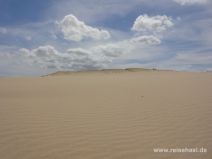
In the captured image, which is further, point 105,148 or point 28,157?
point 105,148

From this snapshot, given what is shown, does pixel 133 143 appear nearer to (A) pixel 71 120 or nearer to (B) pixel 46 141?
(B) pixel 46 141

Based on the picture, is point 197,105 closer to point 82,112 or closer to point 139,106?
point 139,106

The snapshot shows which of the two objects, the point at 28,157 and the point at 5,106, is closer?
the point at 28,157

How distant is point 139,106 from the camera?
789cm

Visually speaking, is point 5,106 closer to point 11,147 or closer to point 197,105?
point 11,147

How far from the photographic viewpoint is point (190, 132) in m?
4.98

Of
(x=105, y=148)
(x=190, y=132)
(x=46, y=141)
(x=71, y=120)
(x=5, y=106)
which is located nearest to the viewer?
(x=105, y=148)

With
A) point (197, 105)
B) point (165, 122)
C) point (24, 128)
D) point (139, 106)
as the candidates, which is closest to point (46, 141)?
point (24, 128)

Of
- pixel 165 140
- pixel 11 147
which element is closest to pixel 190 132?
pixel 165 140

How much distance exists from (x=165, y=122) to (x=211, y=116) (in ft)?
4.50

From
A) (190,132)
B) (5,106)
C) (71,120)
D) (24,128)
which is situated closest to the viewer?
(190,132)

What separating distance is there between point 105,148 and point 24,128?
2.22 meters

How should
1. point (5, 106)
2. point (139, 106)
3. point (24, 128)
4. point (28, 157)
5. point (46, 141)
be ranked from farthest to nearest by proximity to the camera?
1. point (5, 106)
2. point (139, 106)
3. point (24, 128)
4. point (46, 141)
5. point (28, 157)

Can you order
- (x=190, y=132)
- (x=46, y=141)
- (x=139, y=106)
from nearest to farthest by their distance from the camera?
(x=46, y=141), (x=190, y=132), (x=139, y=106)
